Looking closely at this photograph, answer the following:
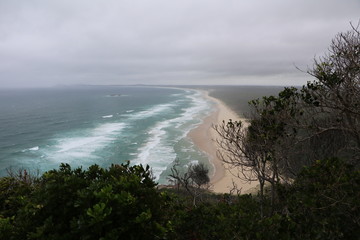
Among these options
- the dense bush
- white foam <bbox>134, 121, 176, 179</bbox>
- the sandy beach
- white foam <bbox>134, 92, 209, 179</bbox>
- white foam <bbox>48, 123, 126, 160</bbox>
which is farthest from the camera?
white foam <bbox>48, 123, 126, 160</bbox>

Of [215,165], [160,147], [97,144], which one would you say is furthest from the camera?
[97,144]

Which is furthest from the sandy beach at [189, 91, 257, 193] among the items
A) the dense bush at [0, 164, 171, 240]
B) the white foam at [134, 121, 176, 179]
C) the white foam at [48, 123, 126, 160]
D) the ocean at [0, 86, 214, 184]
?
the white foam at [48, 123, 126, 160]

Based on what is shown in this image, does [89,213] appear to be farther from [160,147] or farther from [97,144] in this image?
[97,144]

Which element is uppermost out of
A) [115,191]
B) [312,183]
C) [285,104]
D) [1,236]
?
[285,104]

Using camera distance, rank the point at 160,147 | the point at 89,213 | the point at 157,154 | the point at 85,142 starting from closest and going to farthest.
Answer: the point at 89,213 < the point at 157,154 < the point at 160,147 < the point at 85,142

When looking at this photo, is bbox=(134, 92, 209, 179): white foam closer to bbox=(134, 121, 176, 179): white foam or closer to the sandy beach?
bbox=(134, 121, 176, 179): white foam

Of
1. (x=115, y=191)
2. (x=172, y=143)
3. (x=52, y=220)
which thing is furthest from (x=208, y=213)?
(x=172, y=143)

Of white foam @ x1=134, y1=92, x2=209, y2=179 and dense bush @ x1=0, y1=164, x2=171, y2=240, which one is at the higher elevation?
dense bush @ x1=0, y1=164, x2=171, y2=240

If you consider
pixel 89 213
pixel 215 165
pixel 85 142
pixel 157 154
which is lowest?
A: pixel 215 165

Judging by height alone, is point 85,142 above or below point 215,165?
above

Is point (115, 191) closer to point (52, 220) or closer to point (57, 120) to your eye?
point (52, 220)

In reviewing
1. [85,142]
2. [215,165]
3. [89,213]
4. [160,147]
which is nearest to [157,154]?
[160,147]
